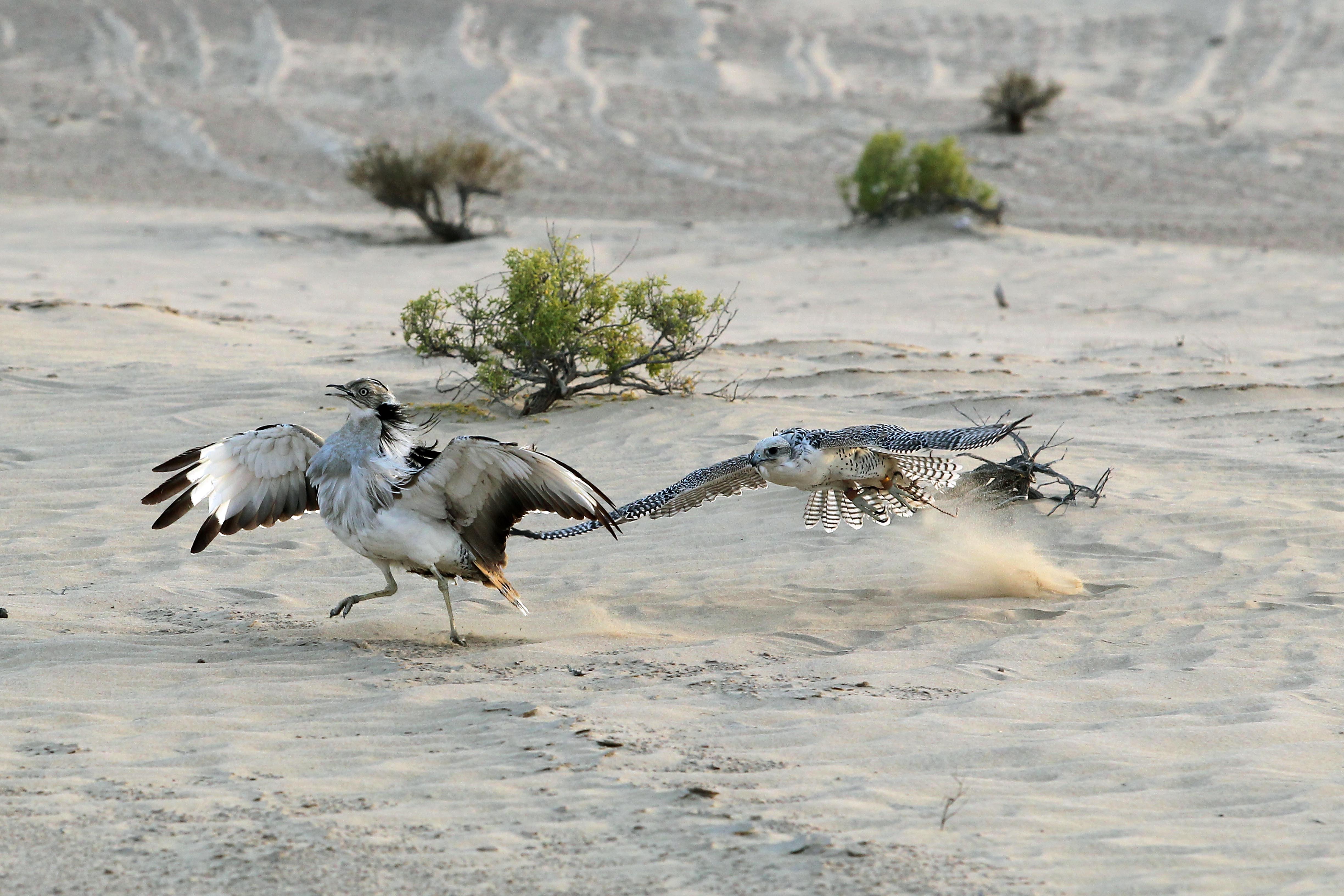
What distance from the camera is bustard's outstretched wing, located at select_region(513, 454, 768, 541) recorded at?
6.34m

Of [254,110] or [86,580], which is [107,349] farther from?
[254,110]

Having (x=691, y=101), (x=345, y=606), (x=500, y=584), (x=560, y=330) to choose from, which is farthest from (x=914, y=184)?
(x=345, y=606)

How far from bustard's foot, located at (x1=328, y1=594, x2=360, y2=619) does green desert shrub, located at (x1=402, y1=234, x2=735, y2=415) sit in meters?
4.18

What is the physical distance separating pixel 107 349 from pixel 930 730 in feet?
29.9

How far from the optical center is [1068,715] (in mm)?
4938

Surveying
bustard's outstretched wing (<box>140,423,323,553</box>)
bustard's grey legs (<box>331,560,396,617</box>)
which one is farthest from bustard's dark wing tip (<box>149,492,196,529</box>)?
bustard's grey legs (<box>331,560,396,617</box>)

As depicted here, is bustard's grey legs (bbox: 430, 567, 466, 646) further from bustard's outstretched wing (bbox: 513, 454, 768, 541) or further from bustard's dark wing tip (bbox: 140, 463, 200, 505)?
bustard's dark wing tip (bbox: 140, 463, 200, 505)

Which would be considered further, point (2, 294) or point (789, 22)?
point (789, 22)

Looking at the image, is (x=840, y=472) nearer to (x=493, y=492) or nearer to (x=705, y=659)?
(x=705, y=659)

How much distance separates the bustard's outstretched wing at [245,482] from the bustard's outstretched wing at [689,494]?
1032 millimetres

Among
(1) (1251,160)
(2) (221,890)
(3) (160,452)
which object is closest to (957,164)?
(1) (1251,160)

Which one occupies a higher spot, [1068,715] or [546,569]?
[1068,715]

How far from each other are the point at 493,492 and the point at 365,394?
2.21 feet

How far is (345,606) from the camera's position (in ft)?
18.9
